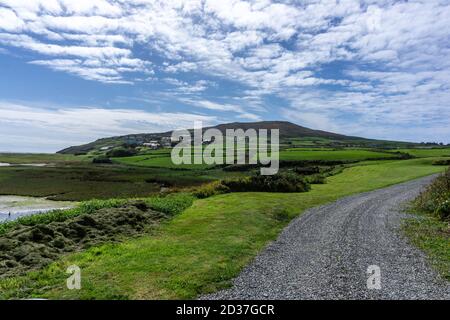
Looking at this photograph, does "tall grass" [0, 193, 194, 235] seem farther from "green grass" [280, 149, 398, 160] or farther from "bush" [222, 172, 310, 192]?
"green grass" [280, 149, 398, 160]

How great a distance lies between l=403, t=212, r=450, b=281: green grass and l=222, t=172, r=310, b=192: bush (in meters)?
17.0

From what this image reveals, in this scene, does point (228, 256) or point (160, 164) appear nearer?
point (228, 256)

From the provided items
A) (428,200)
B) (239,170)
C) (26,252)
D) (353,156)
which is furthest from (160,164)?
(26,252)

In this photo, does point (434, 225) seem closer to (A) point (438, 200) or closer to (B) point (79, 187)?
(A) point (438, 200)

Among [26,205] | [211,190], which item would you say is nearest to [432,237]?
A: [211,190]

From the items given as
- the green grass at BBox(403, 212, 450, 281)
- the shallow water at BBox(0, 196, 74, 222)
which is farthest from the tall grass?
the green grass at BBox(403, 212, 450, 281)

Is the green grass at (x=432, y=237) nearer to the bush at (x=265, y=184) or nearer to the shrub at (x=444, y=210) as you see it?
the shrub at (x=444, y=210)

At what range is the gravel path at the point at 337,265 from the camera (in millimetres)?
12445

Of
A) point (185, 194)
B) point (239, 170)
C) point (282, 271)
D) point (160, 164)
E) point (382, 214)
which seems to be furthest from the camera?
point (160, 164)

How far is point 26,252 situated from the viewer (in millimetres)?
16641

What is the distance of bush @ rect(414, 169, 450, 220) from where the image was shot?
1057 inches
